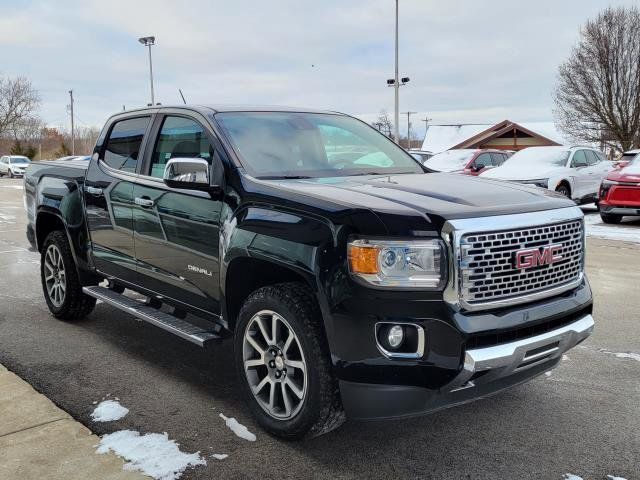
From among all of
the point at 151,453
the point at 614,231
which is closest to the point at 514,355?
the point at 151,453

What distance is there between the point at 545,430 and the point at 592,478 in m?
0.54

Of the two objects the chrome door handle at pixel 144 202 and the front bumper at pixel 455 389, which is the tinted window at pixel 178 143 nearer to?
the chrome door handle at pixel 144 202

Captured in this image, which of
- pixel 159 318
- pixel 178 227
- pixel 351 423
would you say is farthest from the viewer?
pixel 159 318

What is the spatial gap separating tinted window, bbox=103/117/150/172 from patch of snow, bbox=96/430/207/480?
206 centimetres

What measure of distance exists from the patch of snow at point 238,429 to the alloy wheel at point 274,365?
166mm

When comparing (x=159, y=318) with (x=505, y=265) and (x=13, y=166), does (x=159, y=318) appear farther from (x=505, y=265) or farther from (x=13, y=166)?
(x=13, y=166)

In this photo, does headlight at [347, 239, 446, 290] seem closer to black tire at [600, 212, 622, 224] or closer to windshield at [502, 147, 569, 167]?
black tire at [600, 212, 622, 224]

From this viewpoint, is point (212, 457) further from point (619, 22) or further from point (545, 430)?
point (619, 22)

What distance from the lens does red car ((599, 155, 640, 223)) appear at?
12.8m

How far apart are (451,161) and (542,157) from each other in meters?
4.03

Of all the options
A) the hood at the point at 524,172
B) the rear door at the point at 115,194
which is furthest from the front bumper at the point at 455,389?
the hood at the point at 524,172

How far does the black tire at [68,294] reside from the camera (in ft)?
18.5

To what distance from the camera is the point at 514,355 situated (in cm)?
299

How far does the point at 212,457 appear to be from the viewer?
128 inches
